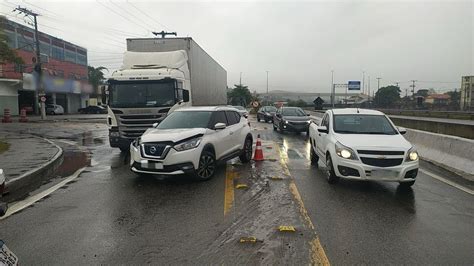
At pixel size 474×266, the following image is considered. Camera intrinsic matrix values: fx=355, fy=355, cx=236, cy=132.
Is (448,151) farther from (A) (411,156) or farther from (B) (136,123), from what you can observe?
(B) (136,123)

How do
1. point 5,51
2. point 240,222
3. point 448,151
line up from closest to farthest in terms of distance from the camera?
point 240,222
point 448,151
point 5,51

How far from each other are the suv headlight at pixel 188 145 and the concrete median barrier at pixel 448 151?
20.5ft

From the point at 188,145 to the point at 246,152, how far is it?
9.94 feet

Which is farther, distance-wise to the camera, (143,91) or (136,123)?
(143,91)

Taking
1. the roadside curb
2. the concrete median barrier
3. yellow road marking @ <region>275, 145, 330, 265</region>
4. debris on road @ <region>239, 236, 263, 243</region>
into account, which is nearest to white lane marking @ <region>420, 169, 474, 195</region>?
the concrete median barrier

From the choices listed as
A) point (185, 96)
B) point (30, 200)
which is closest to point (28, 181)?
point (30, 200)

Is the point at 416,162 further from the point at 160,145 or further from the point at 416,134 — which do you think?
the point at 416,134

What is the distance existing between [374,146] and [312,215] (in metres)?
2.16

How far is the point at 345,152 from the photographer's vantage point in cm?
691

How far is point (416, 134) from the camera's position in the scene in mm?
12289

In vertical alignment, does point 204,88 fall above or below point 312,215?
above

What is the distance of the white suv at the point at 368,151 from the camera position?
6574 millimetres

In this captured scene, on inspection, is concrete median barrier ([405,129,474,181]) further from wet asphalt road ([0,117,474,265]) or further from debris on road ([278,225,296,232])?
debris on road ([278,225,296,232])

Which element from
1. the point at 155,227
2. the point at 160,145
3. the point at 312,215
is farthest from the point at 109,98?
the point at 312,215
